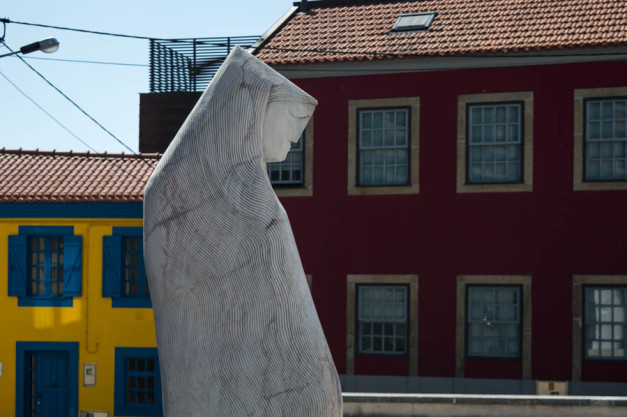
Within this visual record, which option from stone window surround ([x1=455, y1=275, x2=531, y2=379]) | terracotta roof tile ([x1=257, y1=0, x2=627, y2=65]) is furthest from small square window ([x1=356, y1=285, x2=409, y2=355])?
terracotta roof tile ([x1=257, y1=0, x2=627, y2=65])

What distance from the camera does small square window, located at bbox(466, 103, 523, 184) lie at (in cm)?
1931

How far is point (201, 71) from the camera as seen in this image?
91.7ft

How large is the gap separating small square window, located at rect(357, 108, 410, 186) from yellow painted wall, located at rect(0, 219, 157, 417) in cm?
463

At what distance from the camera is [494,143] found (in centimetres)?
1936

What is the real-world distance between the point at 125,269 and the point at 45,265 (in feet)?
5.33

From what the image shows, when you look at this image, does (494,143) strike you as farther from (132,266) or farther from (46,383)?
(46,383)

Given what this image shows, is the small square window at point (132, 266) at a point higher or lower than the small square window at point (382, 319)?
higher

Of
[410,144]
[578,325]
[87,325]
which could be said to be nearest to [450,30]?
[410,144]

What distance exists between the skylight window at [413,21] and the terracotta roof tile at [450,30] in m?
0.15

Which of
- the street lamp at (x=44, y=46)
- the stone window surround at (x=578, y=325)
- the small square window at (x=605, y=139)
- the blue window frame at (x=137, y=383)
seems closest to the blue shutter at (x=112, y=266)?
the blue window frame at (x=137, y=383)

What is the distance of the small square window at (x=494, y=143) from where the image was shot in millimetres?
19312

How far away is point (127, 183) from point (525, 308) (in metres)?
8.13

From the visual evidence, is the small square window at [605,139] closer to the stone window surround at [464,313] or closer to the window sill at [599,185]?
the window sill at [599,185]

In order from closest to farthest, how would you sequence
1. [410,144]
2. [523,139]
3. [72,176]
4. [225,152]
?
1. [225,152]
2. [523,139]
3. [410,144]
4. [72,176]
